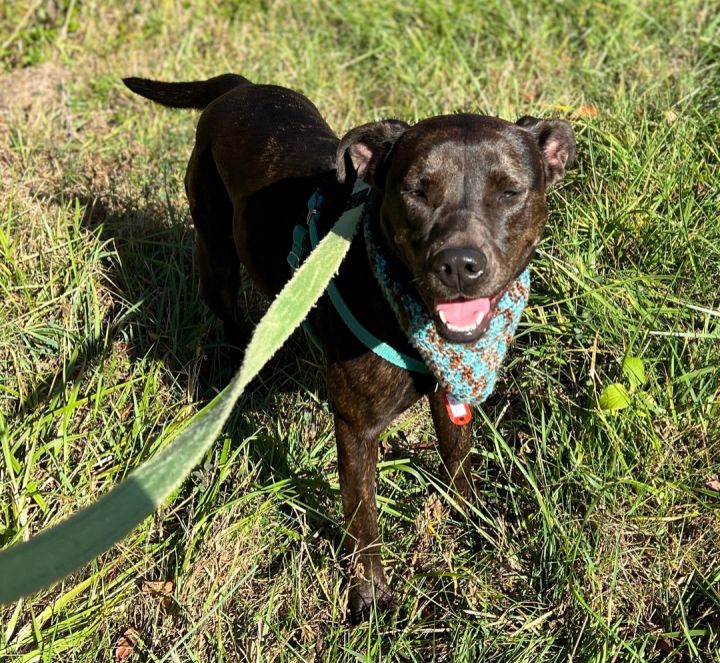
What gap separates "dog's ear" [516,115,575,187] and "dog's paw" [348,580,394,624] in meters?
1.54

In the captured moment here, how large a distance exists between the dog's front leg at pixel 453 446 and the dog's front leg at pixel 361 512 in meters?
0.35

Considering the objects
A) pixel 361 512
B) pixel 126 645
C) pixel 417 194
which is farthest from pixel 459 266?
pixel 126 645

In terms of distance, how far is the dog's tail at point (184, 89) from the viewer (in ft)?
14.7

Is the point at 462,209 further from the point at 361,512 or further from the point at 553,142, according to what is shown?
the point at 361,512

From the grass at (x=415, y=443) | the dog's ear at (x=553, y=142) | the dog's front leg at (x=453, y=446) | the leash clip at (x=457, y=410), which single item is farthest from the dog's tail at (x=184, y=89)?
the leash clip at (x=457, y=410)

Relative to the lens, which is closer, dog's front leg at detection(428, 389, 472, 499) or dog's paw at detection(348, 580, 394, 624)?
dog's paw at detection(348, 580, 394, 624)

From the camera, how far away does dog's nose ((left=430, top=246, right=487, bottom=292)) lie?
108 inches

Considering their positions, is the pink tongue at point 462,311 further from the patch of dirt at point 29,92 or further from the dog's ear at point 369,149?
the patch of dirt at point 29,92

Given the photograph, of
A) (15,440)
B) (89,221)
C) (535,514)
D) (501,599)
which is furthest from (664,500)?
(89,221)

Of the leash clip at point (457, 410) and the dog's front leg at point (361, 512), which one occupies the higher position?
the leash clip at point (457, 410)

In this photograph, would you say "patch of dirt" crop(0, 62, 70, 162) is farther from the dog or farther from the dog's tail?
the dog

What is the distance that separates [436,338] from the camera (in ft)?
9.68

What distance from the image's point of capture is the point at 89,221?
189 inches

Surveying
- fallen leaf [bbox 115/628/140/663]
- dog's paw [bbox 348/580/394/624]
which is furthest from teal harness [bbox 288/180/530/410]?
fallen leaf [bbox 115/628/140/663]
